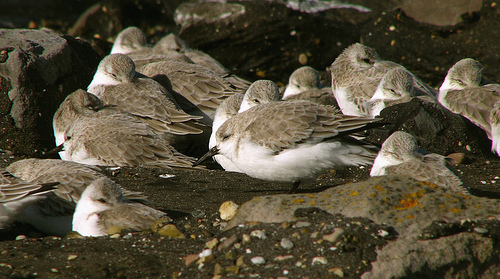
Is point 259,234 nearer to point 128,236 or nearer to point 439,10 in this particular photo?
point 128,236

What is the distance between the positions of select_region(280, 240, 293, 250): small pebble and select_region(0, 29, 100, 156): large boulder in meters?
5.42

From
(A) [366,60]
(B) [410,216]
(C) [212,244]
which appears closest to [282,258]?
(C) [212,244]

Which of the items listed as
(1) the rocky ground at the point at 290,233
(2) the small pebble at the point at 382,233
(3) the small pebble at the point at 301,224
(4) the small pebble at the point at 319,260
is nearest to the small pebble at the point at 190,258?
(1) the rocky ground at the point at 290,233

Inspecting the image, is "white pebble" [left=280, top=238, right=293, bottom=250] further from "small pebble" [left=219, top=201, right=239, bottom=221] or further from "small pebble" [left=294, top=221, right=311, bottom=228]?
"small pebble" [left=219, top=201, right=239, bottom=221]

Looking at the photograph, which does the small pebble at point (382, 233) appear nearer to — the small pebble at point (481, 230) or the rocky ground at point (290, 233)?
the rocky ground at point (290, 233)

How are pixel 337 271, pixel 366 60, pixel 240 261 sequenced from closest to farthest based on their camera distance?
pixel 337 271, pixel 240 261, pixel 366 60

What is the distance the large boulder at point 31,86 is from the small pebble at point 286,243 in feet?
17.8

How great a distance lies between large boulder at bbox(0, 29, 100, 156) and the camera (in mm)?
7840

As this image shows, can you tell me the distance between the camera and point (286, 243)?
12.7 ft

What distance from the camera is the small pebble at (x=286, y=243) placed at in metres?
3.84

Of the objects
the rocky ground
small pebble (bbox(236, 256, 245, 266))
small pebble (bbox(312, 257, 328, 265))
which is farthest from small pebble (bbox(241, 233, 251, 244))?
small pebble (bbox(312, 257, 328, 265))

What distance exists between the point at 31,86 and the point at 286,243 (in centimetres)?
555

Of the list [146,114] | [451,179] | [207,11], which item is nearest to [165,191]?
[146,114]

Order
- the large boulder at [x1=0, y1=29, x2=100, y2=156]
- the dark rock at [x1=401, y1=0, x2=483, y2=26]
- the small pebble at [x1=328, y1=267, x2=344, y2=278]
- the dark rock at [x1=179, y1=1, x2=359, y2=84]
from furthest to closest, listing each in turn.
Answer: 1. the dark rock at [x1=179, y1=1, x2=359, y2=84]
2. the dark rock at [x1=401, y1=0, x2=483, y2=26]
3. the large boulder at [x1=0, y1=29, x2=100, y2=156]
4. the small pebble at [x1=328, y1=267, x2=344, y2=278]
